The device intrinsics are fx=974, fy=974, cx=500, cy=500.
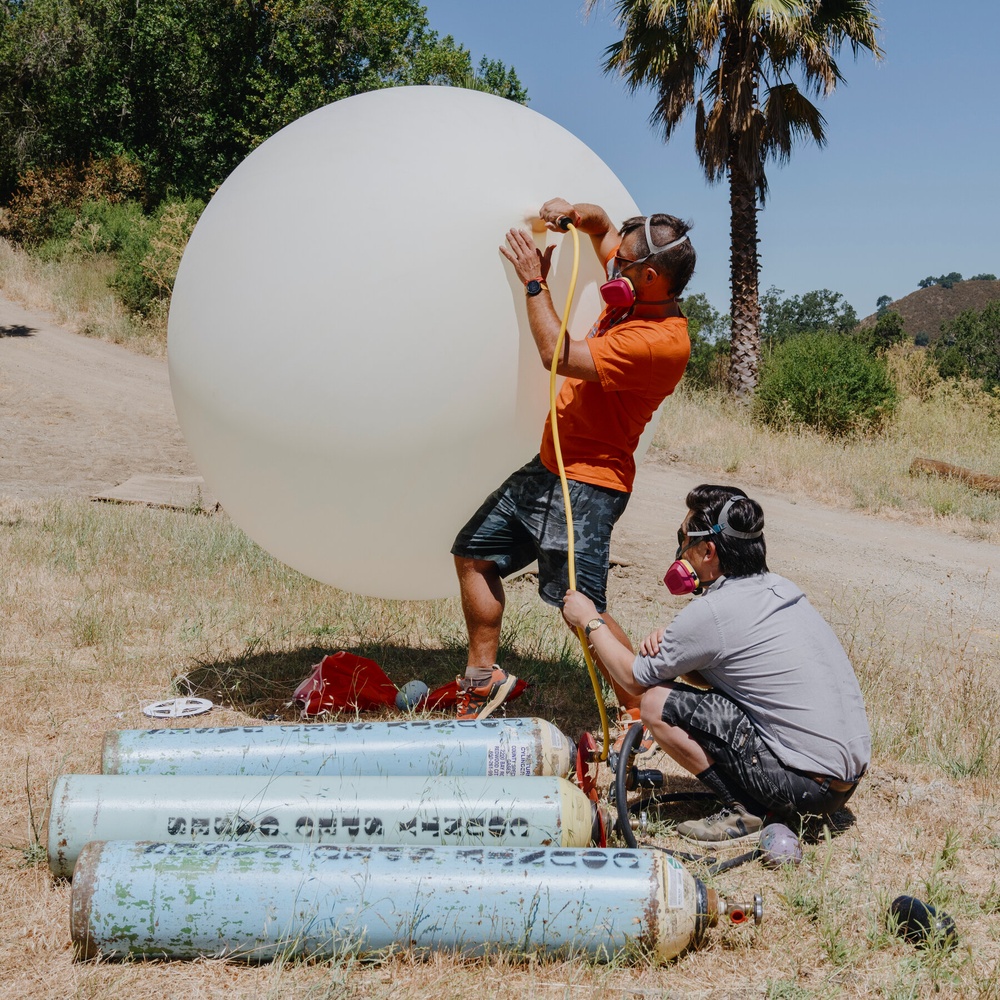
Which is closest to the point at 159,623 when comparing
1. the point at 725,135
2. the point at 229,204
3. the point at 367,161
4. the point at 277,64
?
the point at 229,204

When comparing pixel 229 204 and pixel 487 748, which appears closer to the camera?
pixel 487 748

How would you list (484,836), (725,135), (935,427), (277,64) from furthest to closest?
(277,64), (725,135), (935,427), (484,836)

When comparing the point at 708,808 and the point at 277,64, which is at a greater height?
the point at 277,64

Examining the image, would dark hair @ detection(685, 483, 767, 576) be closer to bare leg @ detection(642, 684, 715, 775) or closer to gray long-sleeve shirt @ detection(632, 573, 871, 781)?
gray long-sleeve shirt @ detection(632, 573, 871, 781)

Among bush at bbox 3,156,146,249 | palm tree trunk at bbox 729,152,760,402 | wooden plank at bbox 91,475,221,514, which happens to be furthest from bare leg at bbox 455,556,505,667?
bush at bbox 3,156,146,249

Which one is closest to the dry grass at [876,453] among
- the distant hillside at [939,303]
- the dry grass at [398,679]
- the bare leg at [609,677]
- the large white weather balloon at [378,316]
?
the dry grass at [398,679]

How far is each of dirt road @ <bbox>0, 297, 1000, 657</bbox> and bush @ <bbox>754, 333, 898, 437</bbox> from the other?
2.68m

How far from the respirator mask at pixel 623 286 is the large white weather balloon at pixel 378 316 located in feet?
0.63

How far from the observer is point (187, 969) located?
2.42 metres

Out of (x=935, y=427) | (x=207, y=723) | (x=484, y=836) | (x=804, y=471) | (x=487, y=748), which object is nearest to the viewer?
(x=484, y=836)

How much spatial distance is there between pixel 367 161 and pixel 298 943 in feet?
8.23

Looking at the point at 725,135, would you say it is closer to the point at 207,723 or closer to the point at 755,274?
the point at 755,274

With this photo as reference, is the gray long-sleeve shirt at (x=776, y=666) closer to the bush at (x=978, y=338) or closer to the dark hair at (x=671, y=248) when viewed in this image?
the dark hair at (x=671, y=248)

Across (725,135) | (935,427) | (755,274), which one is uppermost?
(725,135)
